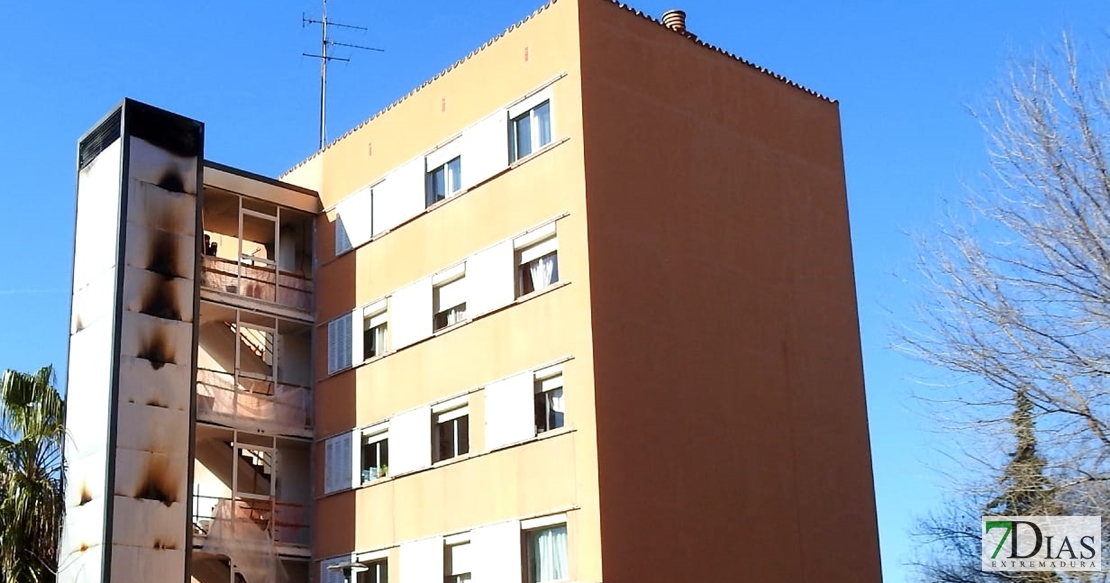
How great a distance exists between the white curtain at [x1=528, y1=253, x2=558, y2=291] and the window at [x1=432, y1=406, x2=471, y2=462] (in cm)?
290

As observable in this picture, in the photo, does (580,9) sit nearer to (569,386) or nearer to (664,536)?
(569,386)

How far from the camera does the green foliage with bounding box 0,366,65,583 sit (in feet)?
93.2

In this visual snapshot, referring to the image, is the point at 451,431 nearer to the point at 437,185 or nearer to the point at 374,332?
the point at 374,332

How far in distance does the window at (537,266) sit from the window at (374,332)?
475cm

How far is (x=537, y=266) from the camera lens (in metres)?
25.5

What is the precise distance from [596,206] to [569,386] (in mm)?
3127

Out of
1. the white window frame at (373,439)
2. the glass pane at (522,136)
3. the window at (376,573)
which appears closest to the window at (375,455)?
the white window frame at (373,439)

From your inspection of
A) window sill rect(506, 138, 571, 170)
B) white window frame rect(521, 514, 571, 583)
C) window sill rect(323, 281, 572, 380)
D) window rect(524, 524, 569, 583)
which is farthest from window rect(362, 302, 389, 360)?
window rect(524, 524, 569, 583)

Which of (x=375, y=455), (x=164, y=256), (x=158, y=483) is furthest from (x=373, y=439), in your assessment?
(x=164, y=256)

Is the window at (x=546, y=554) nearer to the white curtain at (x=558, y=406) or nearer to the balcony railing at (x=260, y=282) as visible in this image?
the white curtain at (x=558, y=406)

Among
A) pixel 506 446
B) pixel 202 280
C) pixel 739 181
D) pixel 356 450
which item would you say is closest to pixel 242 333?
pixel 202 280

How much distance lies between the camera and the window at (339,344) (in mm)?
30422

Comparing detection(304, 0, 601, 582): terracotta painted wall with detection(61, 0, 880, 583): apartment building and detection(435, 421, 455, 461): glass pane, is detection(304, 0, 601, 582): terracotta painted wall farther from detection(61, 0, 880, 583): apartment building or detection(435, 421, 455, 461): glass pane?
detection(435, 421, 455, 461): glass pane

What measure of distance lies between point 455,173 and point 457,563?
7.68m
